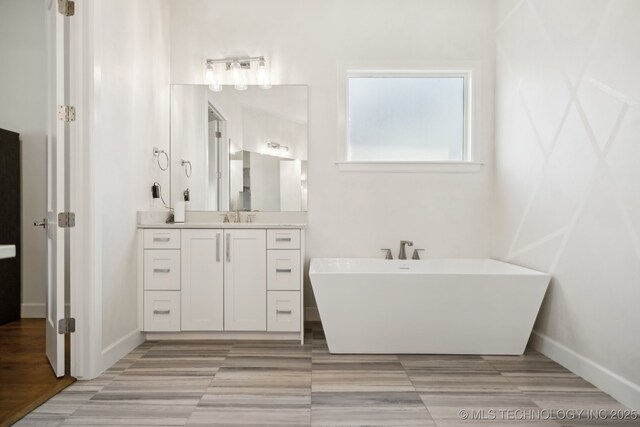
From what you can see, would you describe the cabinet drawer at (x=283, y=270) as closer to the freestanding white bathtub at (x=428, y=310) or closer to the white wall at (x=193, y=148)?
the freestanding white bathtub at (x=428, y=310)

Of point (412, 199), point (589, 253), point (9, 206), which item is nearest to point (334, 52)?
point (412, 199)

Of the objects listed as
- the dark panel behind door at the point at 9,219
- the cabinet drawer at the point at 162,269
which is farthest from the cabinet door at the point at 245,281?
the dark panel behind door at the point at 9,219

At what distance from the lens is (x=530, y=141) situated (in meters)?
3.07

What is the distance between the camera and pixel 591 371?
2.36 m

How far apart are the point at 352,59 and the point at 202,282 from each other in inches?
87.6

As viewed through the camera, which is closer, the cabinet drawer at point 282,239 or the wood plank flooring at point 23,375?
the wood plank flooring at point 23,375

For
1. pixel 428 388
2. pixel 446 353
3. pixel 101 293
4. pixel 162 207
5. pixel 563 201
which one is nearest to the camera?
pixel 428 388

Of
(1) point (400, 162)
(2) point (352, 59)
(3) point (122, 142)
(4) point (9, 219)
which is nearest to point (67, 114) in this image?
(3) point (122, 142)

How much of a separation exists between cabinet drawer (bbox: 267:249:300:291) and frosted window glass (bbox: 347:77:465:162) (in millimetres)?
1155

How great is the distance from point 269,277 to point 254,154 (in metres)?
1.14

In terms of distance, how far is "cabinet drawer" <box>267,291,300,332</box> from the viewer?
311 cm

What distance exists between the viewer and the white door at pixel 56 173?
2336mm

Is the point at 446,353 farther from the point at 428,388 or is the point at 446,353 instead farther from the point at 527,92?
Answer: the point at 527,92

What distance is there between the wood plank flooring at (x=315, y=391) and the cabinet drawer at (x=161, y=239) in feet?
2.41
